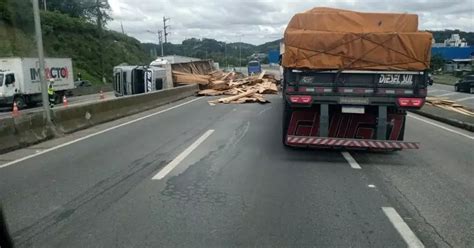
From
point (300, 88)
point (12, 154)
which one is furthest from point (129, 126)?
point (300, 88)

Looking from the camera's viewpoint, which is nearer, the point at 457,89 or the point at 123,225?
the point at 123,225

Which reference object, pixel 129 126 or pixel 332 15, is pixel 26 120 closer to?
pixel 129 126

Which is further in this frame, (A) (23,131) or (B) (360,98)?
(A) (23,131)

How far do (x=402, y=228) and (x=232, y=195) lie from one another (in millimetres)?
2386

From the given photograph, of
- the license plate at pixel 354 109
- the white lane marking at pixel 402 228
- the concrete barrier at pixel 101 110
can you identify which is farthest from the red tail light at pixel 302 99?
the concrete barrier at pixel 101 110

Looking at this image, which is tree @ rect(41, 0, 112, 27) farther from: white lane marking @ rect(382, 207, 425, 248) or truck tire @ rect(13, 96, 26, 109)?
white lane marking @ rect(382, 207, 425, 248)

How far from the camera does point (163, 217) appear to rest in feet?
19.0

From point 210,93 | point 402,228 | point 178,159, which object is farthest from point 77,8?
point 402,228

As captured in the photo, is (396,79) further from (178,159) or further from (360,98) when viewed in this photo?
(178,159)

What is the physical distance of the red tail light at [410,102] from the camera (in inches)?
370

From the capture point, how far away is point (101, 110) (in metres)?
17.1

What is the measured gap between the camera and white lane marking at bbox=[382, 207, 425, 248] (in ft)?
16.3

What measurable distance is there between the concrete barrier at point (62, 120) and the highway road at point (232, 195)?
0.49 m

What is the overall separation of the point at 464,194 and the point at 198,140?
22.1 ft
